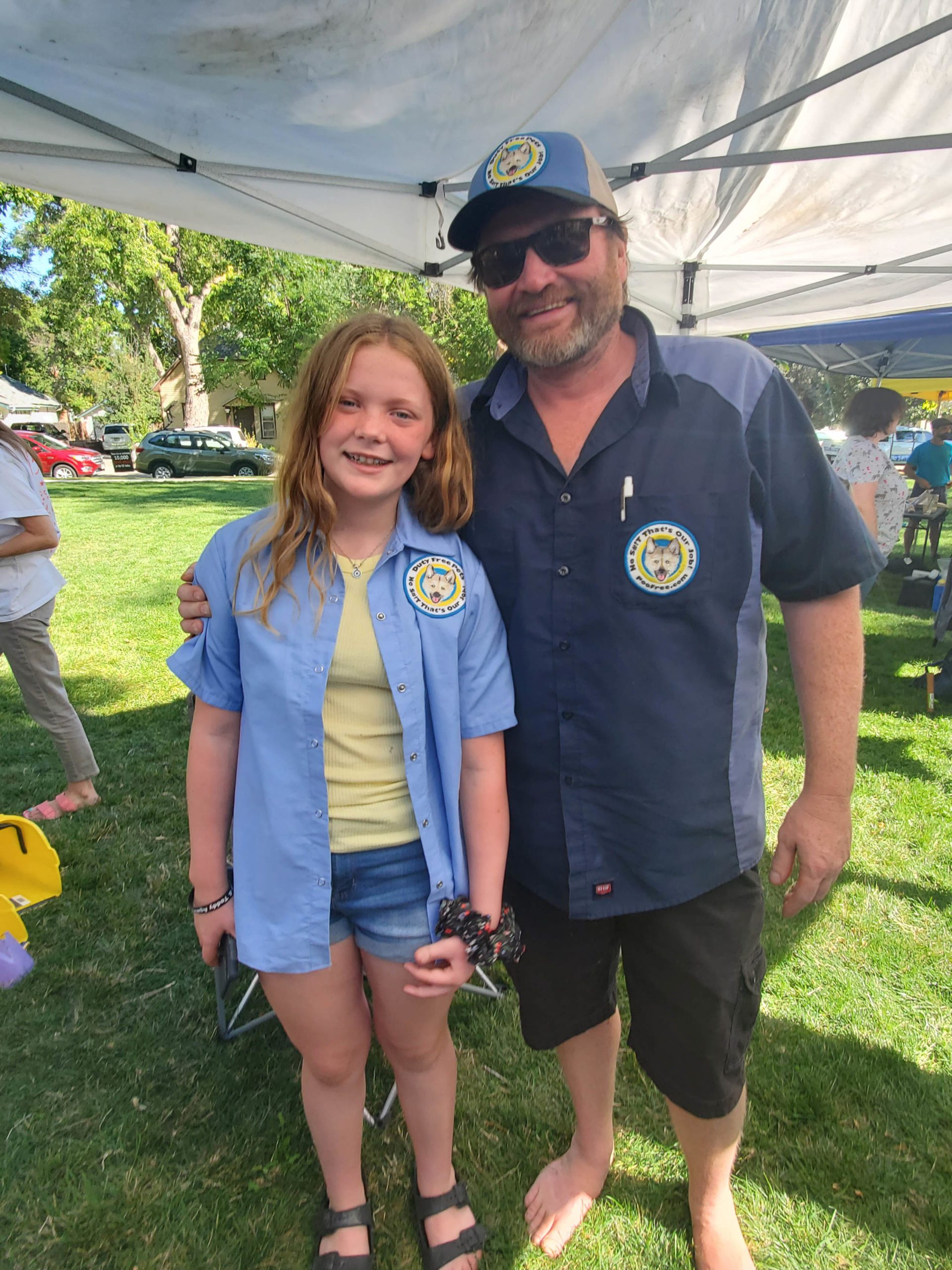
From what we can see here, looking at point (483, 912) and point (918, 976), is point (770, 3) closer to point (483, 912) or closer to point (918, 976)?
point (483, 912)

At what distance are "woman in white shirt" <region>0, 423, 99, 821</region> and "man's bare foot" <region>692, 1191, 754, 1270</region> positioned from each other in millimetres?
3365

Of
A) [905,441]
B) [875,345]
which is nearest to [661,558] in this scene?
[875,345]

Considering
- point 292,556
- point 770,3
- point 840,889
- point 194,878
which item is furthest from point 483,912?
point 770,3

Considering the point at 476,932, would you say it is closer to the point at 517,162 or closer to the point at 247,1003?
the point at 517,162

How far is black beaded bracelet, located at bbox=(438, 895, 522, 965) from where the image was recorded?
1.41 meters

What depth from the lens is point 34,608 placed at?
11.3 ft

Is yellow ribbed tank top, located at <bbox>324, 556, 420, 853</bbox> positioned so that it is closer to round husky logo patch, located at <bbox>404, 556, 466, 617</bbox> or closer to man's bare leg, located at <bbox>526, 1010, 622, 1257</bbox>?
round husky logo patch, located at <bbox>404, 556, 466, 617</bbox>

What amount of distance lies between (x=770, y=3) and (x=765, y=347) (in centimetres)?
610

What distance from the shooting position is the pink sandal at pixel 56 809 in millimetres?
3688

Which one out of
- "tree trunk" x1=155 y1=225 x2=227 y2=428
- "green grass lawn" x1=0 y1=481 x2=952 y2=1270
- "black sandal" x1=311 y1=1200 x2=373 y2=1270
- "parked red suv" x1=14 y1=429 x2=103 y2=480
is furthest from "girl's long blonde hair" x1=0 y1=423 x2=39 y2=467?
"tree trunk" x1=155 y1=225 x2=227 y2=428

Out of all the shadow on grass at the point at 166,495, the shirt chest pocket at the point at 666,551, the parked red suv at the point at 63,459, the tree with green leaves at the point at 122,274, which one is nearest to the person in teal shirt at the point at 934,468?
the shirt chest pocket at the point at 666,551

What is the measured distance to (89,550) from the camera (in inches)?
434

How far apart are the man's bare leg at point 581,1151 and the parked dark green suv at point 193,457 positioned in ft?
82.1

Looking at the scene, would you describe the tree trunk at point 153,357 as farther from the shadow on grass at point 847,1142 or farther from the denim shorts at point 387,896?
the shadow on grass at point 847,1142
